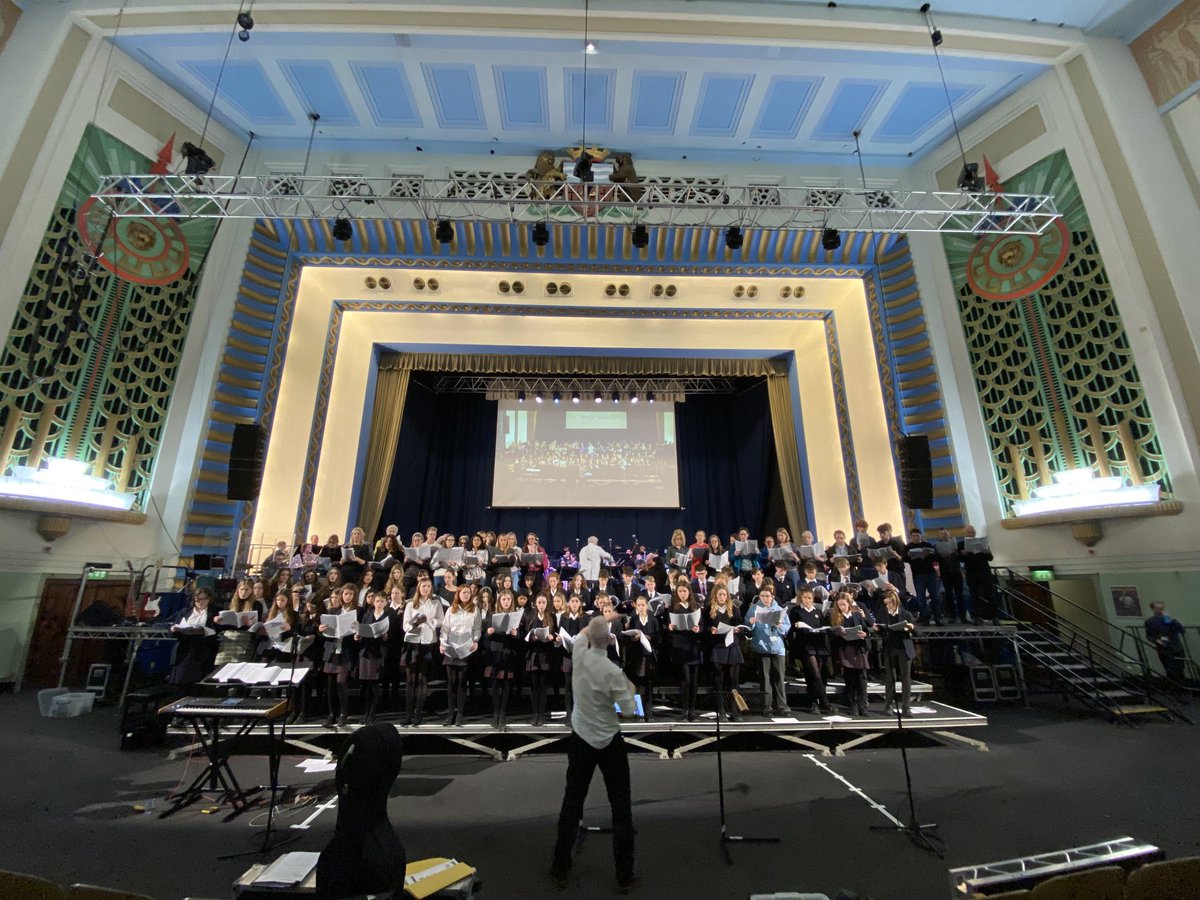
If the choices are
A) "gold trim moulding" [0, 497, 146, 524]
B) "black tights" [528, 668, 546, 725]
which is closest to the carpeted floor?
"black tights" [528, 668, 546, 725]

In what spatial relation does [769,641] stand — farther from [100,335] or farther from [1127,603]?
[100,335]

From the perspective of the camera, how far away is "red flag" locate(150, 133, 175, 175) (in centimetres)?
876

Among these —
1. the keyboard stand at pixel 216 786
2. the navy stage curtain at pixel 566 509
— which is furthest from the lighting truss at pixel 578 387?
the keyboard stand at pixel 216 786

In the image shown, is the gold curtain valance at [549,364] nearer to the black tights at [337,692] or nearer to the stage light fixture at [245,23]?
the stage light fixture at [245,23]

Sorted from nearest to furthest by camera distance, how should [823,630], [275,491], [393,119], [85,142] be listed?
[823,630] → [85,142] → [275,491] → [393,119]

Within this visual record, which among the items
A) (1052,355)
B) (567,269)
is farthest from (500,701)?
(1052,355)

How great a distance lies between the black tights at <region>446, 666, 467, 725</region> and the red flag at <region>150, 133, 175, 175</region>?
30.9ft

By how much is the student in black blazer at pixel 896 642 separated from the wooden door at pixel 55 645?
32.1ft

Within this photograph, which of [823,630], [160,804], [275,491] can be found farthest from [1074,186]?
[275,491]

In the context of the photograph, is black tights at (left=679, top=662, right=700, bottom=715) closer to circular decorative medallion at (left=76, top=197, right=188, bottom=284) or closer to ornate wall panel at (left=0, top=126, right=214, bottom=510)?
ornate wall panel at (left=0, top=126, right=214, bottom=510)

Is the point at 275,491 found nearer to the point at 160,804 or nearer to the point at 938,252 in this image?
the point at 160,804

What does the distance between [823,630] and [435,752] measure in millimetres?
4186

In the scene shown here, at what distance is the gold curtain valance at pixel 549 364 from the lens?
11.8m

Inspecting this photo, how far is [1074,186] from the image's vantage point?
839cm
